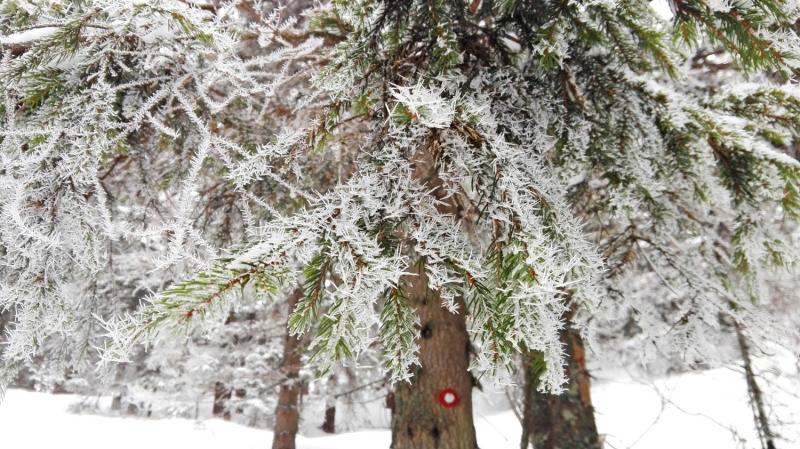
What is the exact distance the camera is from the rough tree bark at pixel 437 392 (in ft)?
8.54

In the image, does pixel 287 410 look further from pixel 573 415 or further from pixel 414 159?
pixel 414 159

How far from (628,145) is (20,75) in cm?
231

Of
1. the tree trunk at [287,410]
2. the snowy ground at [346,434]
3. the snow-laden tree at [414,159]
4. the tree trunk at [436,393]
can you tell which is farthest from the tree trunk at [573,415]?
the tree trunk at [287,410]

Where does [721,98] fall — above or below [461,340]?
above

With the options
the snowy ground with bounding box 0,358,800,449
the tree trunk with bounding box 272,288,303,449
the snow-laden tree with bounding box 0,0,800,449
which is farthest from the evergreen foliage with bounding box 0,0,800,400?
the snowy ground with bounding box 0,358,800,449

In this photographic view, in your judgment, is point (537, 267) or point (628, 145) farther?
point (628, 145)

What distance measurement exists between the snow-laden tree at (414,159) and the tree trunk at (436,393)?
1 cm

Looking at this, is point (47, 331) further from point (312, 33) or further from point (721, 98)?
point (721, 98)

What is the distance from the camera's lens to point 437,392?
2.67 meters

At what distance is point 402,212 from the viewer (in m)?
1.30

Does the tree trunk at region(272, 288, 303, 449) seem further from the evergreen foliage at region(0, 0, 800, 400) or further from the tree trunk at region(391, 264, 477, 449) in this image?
the evergreen foliage at region(0, 0, 800, 400)

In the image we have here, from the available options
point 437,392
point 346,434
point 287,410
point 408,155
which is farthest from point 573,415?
point 346,434

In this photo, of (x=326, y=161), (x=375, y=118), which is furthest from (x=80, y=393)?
(x=375, y=118)

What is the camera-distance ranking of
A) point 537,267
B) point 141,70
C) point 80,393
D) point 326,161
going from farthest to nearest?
point 80,393 → point 326,161 → point 141,70 → point 537,267
